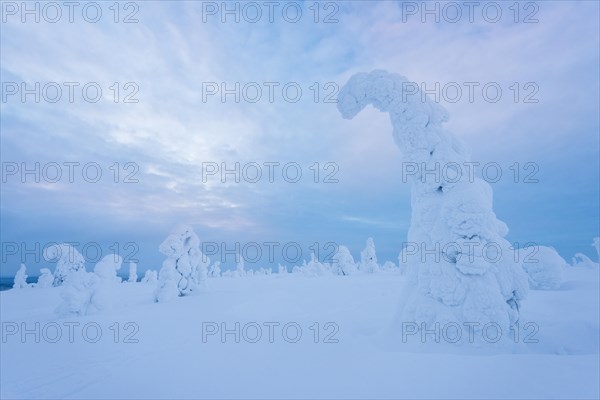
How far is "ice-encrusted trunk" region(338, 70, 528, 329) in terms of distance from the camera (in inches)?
281

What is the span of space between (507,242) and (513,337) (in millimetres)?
2217

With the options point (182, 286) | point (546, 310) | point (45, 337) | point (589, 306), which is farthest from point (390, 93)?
point (182, 286)

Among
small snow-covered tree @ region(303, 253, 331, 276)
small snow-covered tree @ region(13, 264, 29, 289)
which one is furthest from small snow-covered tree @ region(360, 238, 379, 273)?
small snow-covered tree @ region(13, 264, 29, 289)

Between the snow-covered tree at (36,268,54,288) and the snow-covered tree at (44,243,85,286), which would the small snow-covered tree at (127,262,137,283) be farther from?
the snow-covered tree at (44,243,85,286)

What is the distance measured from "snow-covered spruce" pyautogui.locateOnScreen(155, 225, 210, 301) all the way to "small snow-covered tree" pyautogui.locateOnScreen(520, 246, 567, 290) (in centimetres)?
1773

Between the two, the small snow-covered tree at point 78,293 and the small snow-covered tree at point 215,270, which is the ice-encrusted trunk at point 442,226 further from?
the small snow-covered tree at point 215,270

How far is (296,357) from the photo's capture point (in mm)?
6734

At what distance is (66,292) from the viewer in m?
12.3

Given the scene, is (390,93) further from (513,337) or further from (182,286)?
(182,286)

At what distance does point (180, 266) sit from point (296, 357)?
43.2 ft

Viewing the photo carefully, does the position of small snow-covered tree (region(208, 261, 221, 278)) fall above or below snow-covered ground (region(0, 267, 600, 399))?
below
